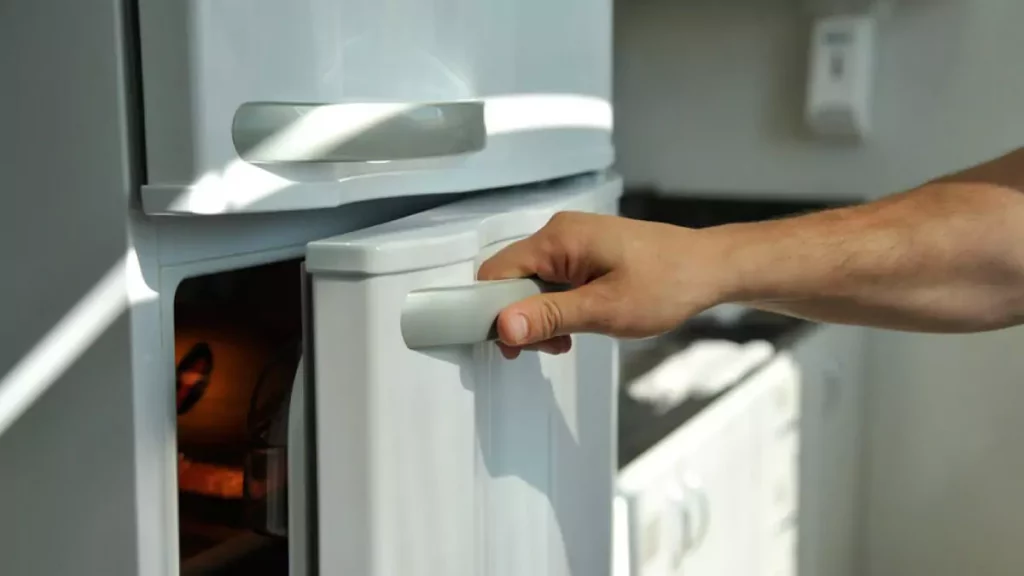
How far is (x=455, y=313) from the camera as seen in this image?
50cm

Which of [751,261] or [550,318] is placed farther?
[751,261]

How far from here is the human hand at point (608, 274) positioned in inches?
22.2

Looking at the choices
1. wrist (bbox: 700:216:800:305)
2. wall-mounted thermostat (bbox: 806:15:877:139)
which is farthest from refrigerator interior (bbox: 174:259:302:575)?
wall-mounted thermostat (bbox: 806:15:877:139)

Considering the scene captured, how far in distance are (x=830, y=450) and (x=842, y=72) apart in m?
0.53

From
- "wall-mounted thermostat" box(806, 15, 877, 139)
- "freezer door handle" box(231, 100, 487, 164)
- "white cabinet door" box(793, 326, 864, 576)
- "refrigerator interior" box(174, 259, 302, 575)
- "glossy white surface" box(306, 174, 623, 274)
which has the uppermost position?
"wall-mounted thermostat" box(806, 15, 877, 139)

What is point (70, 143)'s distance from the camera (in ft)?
1.40

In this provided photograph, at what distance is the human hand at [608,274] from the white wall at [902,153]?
3.15ft

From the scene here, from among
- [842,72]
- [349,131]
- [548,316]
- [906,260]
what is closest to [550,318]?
[548,316]

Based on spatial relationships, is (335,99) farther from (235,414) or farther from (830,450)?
(830,450)

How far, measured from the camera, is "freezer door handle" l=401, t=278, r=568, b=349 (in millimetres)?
486

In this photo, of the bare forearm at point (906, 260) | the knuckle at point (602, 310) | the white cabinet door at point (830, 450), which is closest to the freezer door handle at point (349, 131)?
the knuckle at point (602, 310)

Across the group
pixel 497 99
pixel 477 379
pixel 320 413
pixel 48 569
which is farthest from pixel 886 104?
pixel 48 569

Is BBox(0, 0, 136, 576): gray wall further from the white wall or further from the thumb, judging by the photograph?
the white wall

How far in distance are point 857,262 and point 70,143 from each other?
513 millimetres
